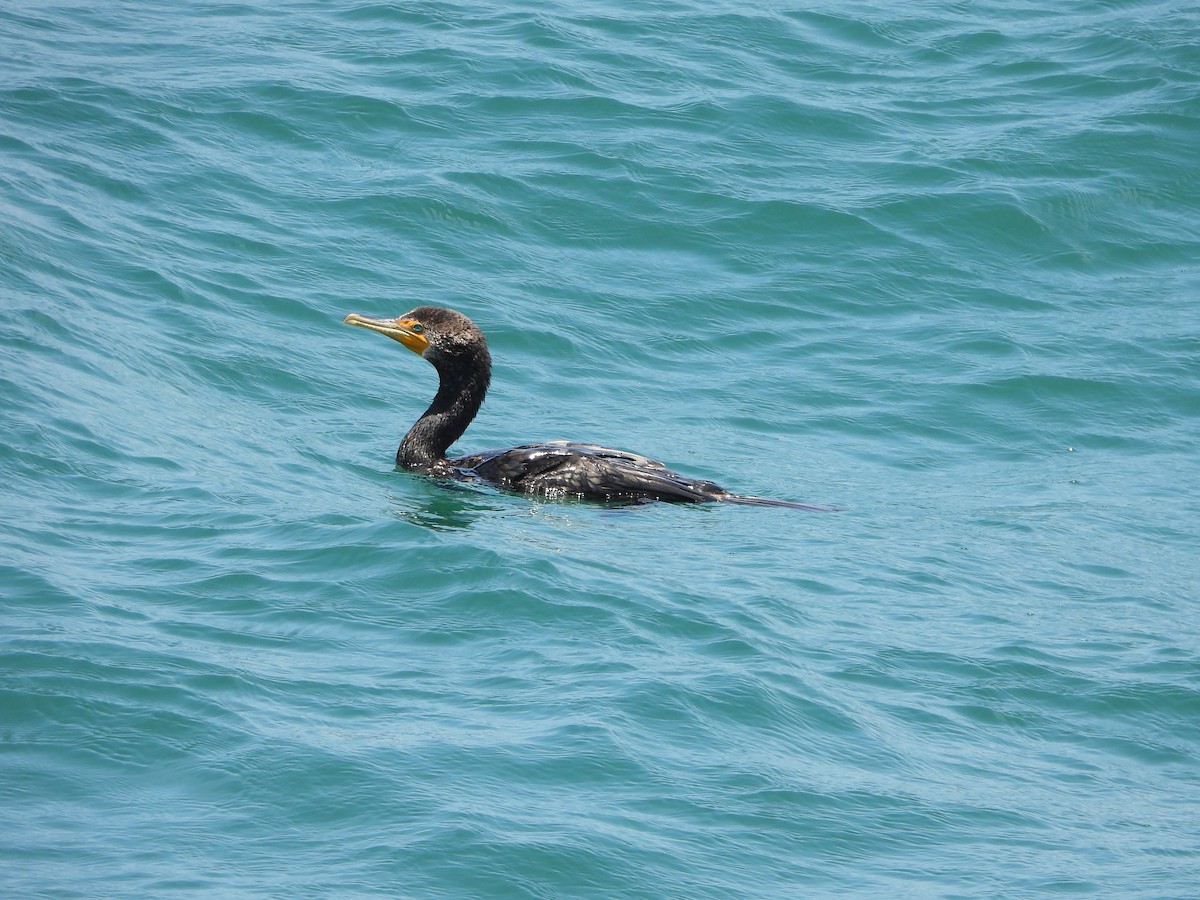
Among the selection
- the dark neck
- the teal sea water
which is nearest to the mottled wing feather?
the teal sea water

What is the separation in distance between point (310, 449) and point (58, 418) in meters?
1.60

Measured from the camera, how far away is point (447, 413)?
10398 millimetres

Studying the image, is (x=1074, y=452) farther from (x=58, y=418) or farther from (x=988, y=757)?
(x=58, y=418)

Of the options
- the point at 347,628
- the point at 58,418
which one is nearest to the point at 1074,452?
the point at 347,628

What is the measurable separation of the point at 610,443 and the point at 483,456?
3.35ft

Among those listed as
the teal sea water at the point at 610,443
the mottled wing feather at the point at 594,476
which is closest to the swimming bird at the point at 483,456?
the mottled wing feather at the point at 594,476

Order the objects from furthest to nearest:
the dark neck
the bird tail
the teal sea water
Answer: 1. the dark neck
2. the bird tail
3. the teal sea water

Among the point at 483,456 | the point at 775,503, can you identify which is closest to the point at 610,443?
the point at 483,456

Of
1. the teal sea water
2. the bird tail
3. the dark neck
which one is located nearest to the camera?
the teal sea water

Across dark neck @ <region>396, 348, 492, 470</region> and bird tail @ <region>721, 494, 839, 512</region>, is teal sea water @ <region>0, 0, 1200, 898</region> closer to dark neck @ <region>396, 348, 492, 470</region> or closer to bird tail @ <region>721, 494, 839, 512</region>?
bird tail @ <region>721, 494, 839, 512</region>

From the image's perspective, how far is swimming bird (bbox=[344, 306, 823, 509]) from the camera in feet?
31.9

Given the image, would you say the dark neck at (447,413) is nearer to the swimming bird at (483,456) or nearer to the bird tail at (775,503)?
the swimming bird at (483,456)

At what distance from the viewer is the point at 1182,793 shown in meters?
6.49

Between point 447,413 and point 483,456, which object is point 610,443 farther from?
point 447,413
